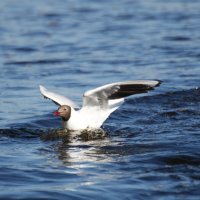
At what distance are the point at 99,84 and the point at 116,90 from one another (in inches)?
185

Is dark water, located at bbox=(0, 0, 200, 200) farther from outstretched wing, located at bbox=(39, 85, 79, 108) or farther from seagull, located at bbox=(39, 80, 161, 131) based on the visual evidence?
outstretched wing, located at bbox=(39, 85, 79, 108)

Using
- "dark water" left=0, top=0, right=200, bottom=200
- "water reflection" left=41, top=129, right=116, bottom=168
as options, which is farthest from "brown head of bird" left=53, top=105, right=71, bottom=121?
"dark water" left=0, top=0, right=200, bottom=200

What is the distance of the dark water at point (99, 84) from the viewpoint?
969cm

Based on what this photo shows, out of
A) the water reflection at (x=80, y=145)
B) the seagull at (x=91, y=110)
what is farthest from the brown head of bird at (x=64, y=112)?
the water reflection at (x=80, y=145)

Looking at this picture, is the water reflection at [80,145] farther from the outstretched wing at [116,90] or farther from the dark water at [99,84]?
the outstretched wing at [116,90]

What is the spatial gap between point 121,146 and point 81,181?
83.2 inches

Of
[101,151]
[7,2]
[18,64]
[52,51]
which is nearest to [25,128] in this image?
[101,151]

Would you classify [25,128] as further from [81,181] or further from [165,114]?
[81,181]

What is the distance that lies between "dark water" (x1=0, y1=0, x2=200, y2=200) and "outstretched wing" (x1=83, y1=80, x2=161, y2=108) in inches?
24.4

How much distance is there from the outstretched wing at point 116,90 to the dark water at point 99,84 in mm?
619

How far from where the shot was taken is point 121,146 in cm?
1169

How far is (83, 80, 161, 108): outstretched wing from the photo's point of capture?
38.6 feet

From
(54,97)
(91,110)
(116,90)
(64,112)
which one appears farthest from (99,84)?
(116,90)

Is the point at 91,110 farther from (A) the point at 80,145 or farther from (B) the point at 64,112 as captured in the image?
(A) the point at 80,145
